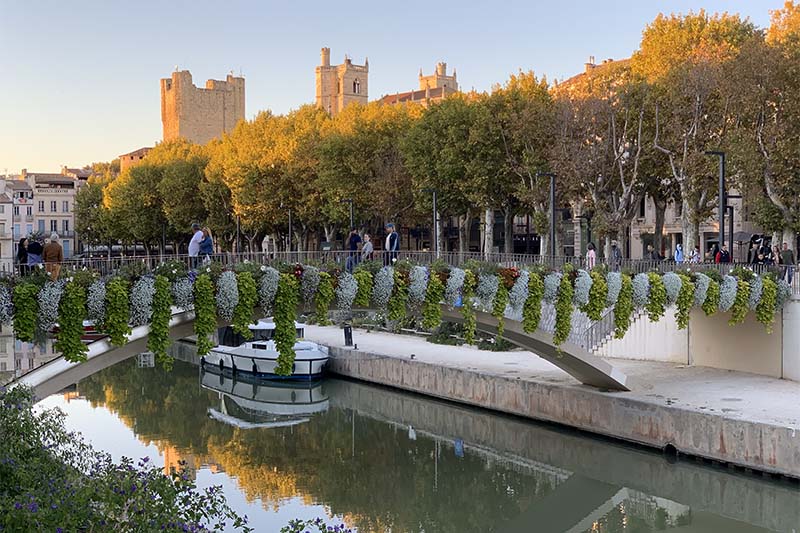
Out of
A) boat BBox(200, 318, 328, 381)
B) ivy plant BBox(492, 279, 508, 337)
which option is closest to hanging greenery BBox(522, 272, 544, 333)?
ivy plant BBox(492, 279, 508, 337)

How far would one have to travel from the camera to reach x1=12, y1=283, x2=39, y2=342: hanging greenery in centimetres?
1622

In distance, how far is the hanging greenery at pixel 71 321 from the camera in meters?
16.7

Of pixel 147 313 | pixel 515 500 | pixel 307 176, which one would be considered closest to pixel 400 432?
pixel 515 500

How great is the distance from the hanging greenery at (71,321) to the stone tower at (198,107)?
125 meters

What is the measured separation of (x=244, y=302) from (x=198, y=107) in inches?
5037

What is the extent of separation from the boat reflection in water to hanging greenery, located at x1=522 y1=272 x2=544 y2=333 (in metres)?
12.0

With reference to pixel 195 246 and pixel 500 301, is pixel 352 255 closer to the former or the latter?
pixel 195 246

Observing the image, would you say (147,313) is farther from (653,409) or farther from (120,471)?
(653,409)

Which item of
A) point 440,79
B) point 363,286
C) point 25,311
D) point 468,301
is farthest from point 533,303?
point 440,79

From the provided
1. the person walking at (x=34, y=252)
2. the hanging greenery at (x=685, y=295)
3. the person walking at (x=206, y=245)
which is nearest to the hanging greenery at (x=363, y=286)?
the person walking at (x=206, y=245)

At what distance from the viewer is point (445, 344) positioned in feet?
124

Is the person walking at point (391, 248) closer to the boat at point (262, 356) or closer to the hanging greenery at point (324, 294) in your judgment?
the hanging greenery at point (324, 294)

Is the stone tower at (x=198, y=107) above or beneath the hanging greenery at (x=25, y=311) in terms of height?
above

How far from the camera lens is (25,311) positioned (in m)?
16.3
